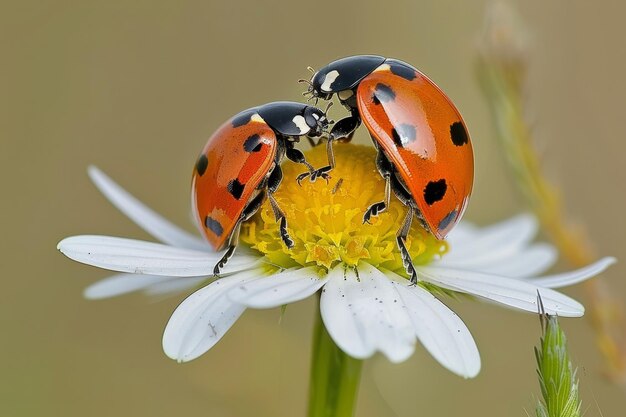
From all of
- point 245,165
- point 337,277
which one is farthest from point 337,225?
point 245,165

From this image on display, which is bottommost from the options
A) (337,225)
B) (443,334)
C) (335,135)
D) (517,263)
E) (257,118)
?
(517,263)

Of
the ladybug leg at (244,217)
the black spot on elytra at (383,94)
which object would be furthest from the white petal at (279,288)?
the black spot on elytra at (383,94)

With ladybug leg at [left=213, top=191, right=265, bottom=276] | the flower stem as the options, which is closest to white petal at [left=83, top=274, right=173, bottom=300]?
ladybug leg at [left=213, top=191, right=265, bottom=276]

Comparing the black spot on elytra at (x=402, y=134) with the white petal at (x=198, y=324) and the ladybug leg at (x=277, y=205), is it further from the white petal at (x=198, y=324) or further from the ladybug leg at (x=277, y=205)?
the white petal at (x=198, y=324)

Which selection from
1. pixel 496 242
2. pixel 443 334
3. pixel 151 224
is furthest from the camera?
pixel 496 242

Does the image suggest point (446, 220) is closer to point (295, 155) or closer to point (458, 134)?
point (458, 134)

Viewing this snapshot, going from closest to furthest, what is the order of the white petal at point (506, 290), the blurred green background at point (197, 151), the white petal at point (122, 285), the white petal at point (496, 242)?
1. the white petal at point (506, 290)
2. the white petal at point (122, 285)
3. the white petal at point (496, 242)
4. the blurred green background at point (197, 151)
